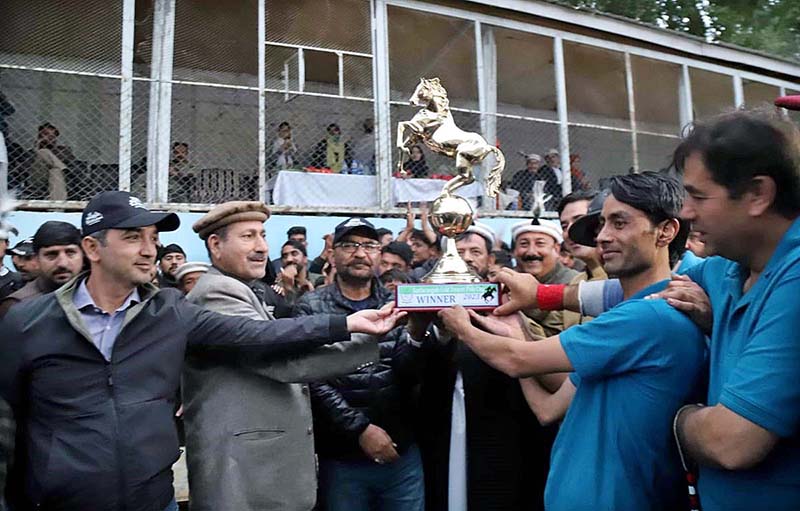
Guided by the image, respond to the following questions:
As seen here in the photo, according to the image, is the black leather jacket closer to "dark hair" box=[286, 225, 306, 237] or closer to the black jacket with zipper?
the black jacket with zipper

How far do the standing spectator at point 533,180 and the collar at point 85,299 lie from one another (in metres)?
9.27

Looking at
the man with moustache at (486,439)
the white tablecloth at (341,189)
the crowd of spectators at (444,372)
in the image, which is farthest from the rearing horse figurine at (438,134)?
the white tablecloth at (341,189)

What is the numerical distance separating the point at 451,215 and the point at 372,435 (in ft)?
3.60

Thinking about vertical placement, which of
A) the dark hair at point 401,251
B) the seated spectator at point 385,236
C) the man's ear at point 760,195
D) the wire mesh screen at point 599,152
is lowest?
the man's ear at point 760,195

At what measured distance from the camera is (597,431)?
1.96 metres

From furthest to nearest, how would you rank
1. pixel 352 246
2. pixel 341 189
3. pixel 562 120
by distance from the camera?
pixel 562 120, pixel 341 189, pixel 352 246

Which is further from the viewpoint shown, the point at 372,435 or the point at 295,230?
the point at 295,230

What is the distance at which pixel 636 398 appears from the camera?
6.24 ft

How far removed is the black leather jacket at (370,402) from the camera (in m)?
3.20

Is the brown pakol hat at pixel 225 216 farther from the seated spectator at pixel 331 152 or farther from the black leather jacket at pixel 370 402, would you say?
the seated spectator at pixel 331 152

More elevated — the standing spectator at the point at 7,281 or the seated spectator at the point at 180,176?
the seated spectator at the point at 180,176

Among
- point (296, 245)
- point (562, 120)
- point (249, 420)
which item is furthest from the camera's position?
point (562, 120)

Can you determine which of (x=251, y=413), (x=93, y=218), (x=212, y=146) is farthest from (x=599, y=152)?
(x=93, y=218)

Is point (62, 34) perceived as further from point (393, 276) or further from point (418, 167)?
point (393, 276)
